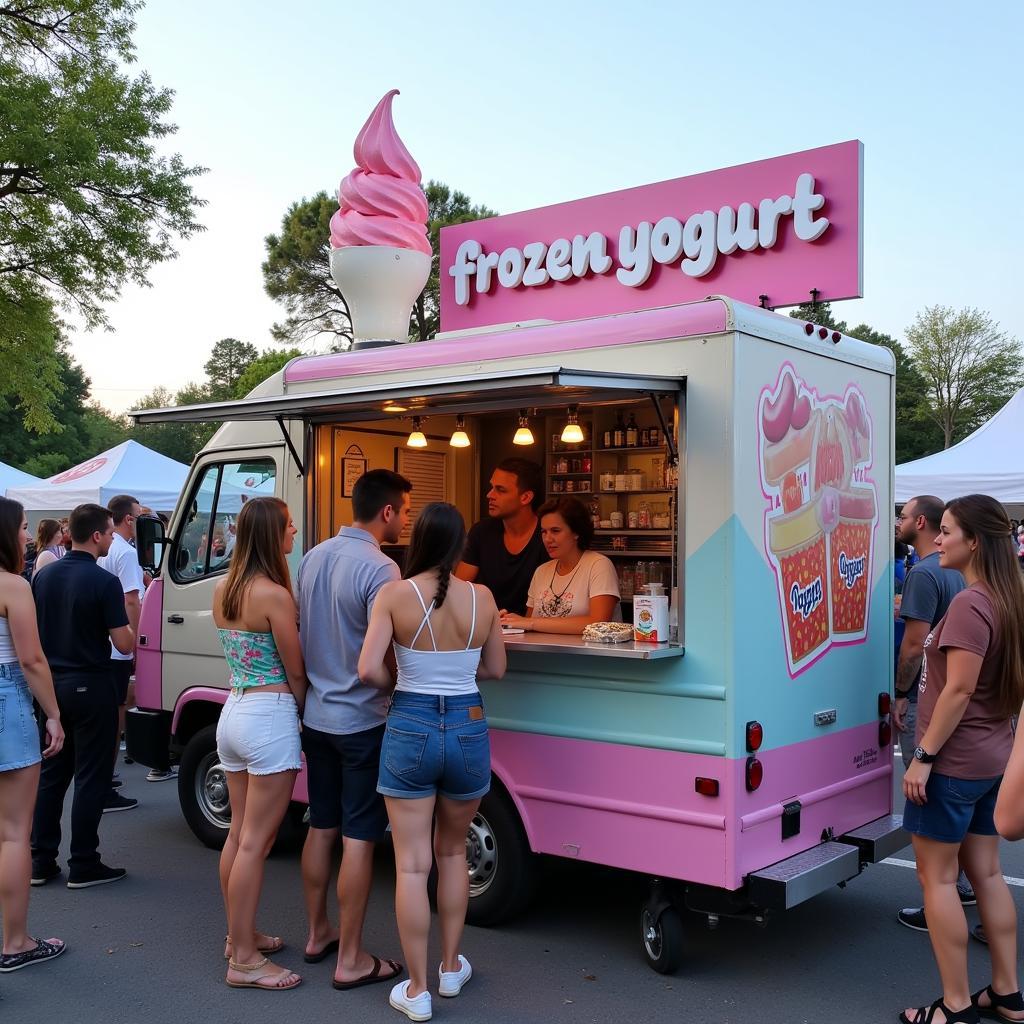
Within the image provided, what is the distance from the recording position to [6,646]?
419 centimetres

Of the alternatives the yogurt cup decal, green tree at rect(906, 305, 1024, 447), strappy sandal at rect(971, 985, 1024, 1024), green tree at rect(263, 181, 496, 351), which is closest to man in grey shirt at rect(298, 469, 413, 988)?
the yogurt cup decal

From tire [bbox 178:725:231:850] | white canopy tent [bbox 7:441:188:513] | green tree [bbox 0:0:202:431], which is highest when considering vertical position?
green tree [bbox 0:0:202:431]

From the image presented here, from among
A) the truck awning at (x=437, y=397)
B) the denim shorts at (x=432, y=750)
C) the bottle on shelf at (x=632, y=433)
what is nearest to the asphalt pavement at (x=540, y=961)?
the denim shorts at (x=432, y=750)

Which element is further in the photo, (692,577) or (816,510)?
(816,510)

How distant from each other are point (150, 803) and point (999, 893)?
5482 mm

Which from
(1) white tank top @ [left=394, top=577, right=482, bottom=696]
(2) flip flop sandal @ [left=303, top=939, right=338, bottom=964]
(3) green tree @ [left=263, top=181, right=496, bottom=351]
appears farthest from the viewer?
(3) green tree @ [left=263, top=181, right=496, bottom=351]

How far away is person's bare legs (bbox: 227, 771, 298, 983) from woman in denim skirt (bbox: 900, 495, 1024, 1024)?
2401mm

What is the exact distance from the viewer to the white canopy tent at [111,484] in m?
15.6

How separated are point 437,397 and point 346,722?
169 cm

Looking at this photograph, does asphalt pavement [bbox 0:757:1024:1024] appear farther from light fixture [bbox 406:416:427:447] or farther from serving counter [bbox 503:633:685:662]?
light fixture [bbox 406:416:427:447]

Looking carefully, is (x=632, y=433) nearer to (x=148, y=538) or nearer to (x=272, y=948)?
(x=148, y=538)

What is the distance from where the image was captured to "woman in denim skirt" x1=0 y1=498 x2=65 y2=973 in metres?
4.14

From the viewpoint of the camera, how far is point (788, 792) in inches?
166

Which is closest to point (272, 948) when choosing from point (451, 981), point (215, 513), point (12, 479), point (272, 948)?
point (272, 948)
